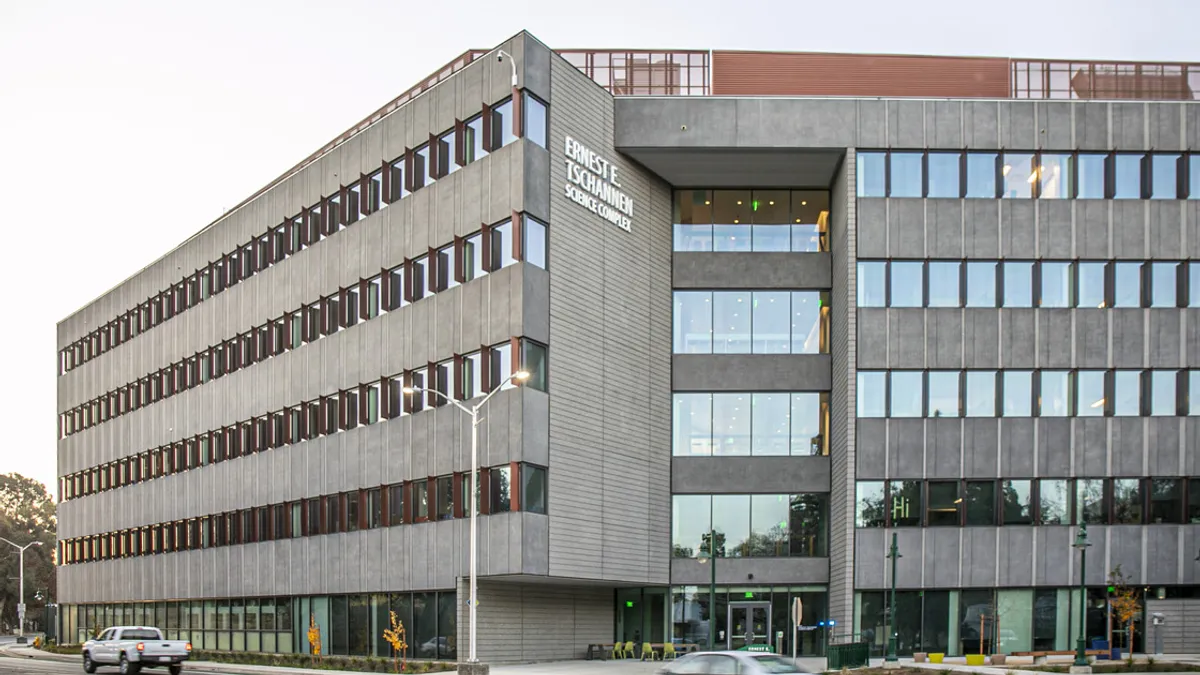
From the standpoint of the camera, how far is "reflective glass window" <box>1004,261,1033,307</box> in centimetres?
5184

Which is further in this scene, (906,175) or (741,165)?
(741,165)

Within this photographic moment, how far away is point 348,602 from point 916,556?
75.6ft

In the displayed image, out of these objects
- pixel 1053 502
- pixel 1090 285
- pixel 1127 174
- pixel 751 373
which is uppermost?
pixel 1127 174

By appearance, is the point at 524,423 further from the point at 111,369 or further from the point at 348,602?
the point at 111,369

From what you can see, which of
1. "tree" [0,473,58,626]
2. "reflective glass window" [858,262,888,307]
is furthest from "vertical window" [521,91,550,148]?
"tree" [0,473,58,626]

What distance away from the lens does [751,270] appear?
184 feet

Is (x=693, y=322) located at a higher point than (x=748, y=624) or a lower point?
higher

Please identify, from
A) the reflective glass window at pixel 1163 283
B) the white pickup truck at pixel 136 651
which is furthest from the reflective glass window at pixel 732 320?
the white pickup truck at pixel 136 651

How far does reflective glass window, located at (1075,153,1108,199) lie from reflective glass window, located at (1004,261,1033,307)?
3707 mm

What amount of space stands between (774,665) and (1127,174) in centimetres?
3351

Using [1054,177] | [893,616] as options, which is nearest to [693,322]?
[893,616]

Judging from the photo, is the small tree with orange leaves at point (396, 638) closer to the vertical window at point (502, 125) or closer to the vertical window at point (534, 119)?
the vertical window at point (502, 125)

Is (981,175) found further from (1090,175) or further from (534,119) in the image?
(534,119)

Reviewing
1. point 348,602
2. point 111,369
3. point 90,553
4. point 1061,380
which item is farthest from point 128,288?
point 1061,380
